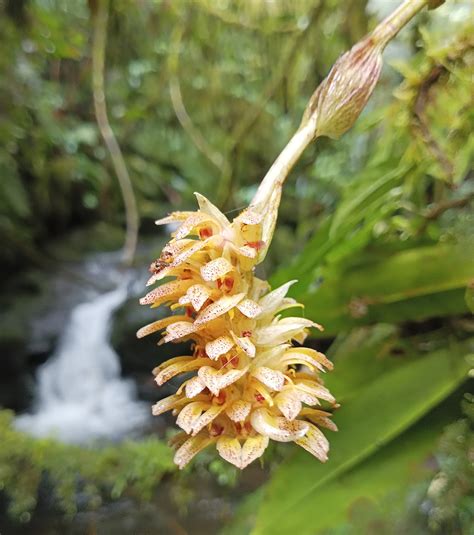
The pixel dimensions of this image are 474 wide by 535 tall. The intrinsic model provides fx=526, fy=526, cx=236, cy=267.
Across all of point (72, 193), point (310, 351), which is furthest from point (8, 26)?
point (72, 193)

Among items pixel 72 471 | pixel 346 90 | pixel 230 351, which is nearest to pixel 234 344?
pixel 230 351

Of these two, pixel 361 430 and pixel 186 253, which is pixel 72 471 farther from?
pixel 186 253

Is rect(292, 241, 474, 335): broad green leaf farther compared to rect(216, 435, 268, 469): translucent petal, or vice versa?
rect(292, 241, 474, 335): broad green leaf

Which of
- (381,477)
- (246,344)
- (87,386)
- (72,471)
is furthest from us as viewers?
(87,386)

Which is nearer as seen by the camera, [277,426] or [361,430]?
[277,426]

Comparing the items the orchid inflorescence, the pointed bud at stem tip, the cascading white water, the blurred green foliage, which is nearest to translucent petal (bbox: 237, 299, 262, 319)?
the orchid inflorescence

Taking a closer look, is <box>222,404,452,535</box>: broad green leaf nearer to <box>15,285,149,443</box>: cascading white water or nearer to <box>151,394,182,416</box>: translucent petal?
<box>151,394,182,416</box>: translucent petal

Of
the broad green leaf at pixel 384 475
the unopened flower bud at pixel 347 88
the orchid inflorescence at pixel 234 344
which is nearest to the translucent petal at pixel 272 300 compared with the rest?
the orchid inflorescence at pixel 234 344
